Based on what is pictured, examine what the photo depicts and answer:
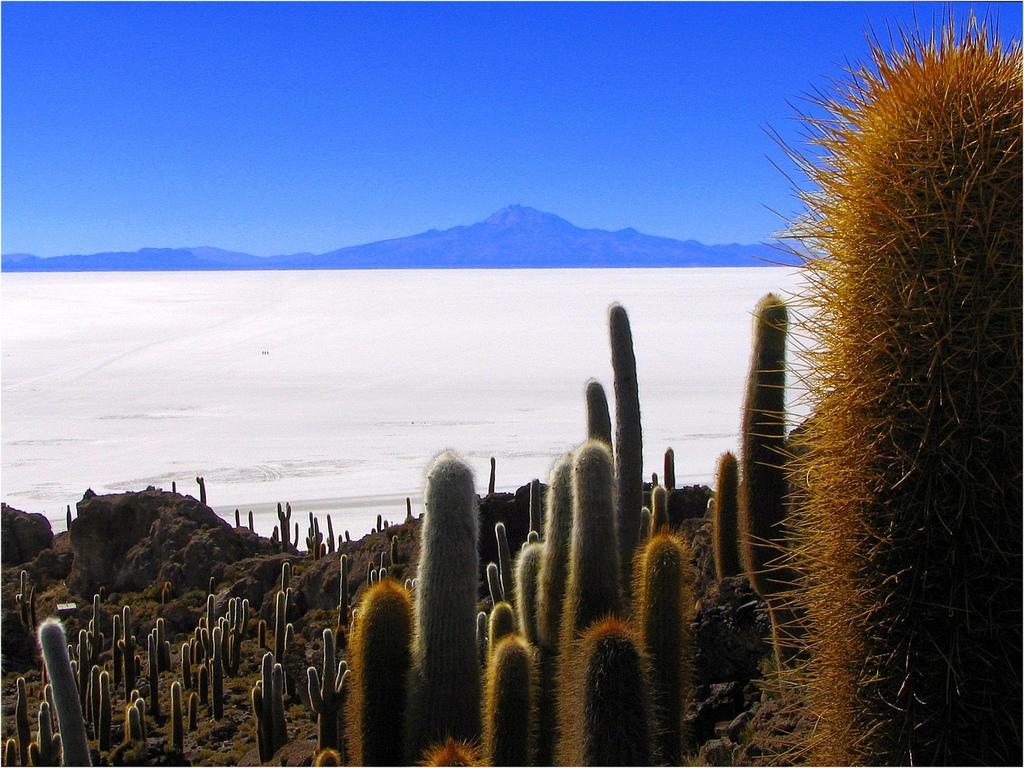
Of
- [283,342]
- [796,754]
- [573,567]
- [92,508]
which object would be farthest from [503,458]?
[283,342]

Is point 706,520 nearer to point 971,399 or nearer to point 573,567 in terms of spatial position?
point 573,567

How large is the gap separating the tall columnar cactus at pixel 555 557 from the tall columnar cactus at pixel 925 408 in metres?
2.46

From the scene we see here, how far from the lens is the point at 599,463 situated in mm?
4652

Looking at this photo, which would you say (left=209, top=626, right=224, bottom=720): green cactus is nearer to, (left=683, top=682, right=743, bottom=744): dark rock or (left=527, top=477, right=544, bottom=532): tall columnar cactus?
(left=527, top=477, right=544, bottom=532): tall columnar cactus

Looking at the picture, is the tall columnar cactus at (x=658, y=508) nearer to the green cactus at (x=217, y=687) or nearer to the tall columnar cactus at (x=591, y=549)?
the tall columnar cactus at (x=591, y=549)

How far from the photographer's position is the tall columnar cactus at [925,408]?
7.64ft

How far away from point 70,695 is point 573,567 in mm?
2367

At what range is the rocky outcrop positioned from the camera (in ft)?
34.0

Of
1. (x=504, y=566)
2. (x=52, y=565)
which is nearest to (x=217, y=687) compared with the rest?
(x=504, y=566)

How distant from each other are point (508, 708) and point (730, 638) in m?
2.40

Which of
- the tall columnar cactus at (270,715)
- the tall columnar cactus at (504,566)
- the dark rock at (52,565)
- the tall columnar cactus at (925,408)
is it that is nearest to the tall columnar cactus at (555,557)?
the tall columnar cactus at (504,566)

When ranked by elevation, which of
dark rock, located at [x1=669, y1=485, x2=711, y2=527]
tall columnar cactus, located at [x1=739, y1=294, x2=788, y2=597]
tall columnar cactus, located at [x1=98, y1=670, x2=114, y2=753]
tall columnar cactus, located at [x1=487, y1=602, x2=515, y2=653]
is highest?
tall columnar cactus, located at [x1=739, y1=294, x2=788, y2=597]

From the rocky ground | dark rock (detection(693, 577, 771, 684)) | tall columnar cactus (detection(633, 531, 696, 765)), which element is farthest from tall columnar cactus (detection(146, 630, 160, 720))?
tall columnar cactus (detection(633, 531, 696, 765))

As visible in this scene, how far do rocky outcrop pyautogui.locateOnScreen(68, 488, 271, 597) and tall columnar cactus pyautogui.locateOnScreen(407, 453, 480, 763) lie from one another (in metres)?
6.60
